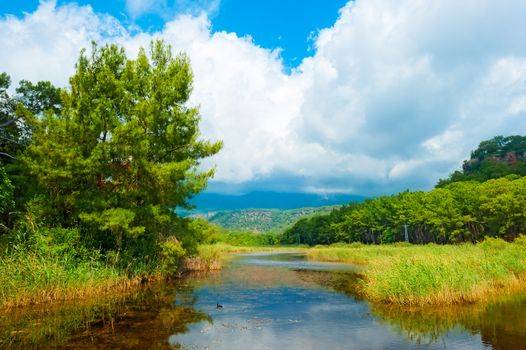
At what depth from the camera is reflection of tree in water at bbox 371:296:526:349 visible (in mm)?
13195

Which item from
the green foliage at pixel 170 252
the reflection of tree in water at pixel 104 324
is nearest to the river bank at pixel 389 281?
the reflection of tree in water at pixel 104 324

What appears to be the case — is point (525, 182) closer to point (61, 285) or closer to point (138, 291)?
point (138, 291)

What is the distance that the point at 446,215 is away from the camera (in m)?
87.0

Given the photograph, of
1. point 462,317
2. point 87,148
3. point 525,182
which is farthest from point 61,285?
point 525,182

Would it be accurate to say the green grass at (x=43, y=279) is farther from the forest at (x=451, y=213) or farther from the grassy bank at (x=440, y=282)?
the forest at (x=451, y=213)

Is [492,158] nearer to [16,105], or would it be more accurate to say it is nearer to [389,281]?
[389,281]

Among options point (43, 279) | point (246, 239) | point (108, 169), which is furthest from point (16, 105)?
point (246, 239)

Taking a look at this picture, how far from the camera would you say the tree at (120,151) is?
79.9 ft

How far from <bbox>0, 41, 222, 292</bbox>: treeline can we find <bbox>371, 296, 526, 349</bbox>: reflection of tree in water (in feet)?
53.5

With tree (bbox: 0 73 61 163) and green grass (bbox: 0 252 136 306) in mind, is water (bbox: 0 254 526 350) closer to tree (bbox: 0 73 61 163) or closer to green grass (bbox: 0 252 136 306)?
green grass (bbox: 0 252 136 306)

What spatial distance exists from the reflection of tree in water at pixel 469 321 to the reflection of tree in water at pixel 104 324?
27.7 feet

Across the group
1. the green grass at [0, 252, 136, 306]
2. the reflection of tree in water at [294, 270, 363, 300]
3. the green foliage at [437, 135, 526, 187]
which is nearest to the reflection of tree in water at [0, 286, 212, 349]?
the green grass at [0, 252, 136, 306]

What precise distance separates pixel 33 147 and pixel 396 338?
24306mm

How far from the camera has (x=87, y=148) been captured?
25094 mm
